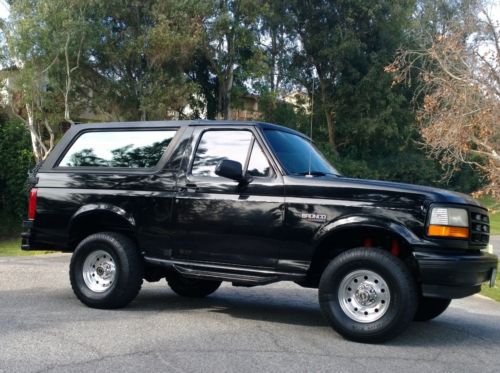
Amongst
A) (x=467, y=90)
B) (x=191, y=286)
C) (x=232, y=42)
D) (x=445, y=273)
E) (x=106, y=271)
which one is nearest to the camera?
(x=445, y=273)

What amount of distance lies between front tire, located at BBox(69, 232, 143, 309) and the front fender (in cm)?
221

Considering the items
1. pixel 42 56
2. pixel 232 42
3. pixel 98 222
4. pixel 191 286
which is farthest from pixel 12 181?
pixel 98 222

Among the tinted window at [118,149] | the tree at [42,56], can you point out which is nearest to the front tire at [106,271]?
the tinted window at [118,149]

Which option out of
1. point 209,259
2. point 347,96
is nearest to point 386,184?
point 209,259

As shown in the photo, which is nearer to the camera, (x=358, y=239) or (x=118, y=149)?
(x=358, y=239)

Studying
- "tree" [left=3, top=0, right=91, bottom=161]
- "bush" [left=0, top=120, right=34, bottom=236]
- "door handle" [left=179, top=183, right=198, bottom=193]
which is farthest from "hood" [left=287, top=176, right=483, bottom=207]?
"bush" [left=0, top=120, right=34, bottom=236]

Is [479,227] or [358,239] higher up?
[479,227]

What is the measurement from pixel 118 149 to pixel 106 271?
1462 millimetres

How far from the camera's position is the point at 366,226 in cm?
582

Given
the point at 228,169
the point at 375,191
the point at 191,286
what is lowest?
the point at 191,286

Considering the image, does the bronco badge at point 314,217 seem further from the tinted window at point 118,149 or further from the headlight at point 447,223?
the tinted window at point 118,149

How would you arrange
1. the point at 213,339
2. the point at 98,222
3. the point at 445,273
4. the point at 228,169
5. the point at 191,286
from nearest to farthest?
the point at 445,273, the point at 213,339, the point at 228,169, the point at 98,222, the point at 191,286

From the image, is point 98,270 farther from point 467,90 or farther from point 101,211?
point 467,90

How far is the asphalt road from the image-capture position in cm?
501
